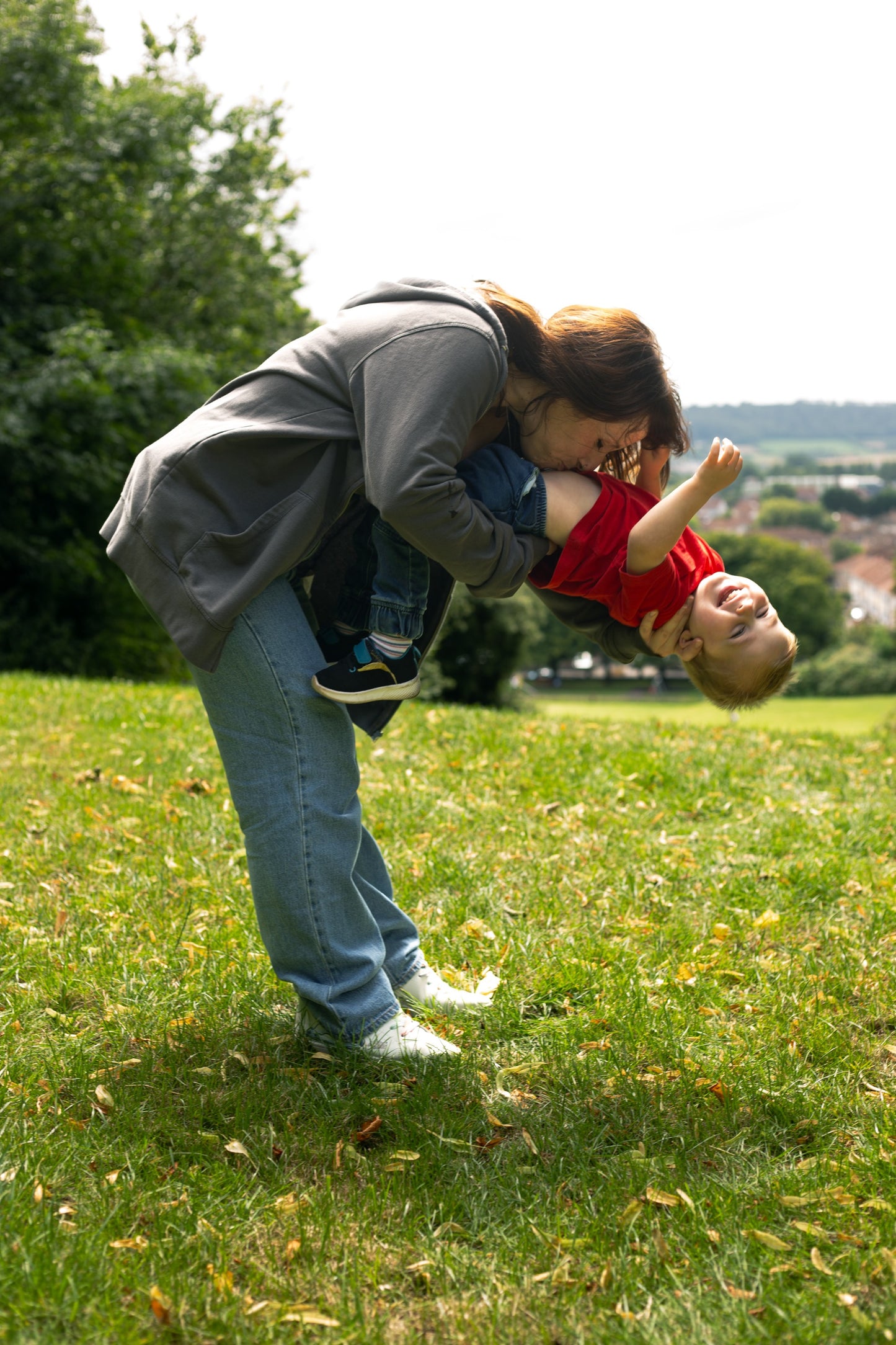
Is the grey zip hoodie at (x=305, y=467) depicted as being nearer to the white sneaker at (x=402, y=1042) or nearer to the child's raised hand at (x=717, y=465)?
the child's raised hand at (x=717, y=465)

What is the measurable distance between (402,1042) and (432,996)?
1.14ft

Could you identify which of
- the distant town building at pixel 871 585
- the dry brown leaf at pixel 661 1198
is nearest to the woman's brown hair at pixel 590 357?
the dry brown leaf at pixel 661 1198

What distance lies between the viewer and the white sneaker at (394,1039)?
2889mm

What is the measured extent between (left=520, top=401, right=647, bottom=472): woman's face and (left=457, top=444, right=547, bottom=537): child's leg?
0.08 m

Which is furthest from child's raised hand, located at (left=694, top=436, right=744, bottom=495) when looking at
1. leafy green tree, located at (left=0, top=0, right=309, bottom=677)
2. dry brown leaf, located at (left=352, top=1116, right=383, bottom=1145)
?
leafy green tree, located at (left=0, top=0, right=309, bottom=677)

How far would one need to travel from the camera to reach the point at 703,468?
8.57 feet

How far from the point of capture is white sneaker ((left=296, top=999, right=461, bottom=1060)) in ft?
9.48

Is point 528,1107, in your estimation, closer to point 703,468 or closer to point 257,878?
point 257,878

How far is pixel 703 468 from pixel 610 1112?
5.13 feet

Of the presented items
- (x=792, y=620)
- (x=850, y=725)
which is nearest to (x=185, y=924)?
(x=850, y=725)

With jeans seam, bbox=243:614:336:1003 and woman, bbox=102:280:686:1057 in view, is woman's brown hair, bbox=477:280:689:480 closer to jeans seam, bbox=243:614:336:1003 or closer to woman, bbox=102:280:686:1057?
woman, bbox=102:280:686:1057

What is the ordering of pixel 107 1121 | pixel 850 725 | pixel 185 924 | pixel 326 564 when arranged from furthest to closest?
pixel 850 725
pixel 185 924
pixel 326 564
pixel 107 1121

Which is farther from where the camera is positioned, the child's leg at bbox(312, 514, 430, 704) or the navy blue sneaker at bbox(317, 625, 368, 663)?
the navy blue sneaker at bbox(317, 625, 368, 663)

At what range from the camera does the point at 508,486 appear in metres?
2.69
